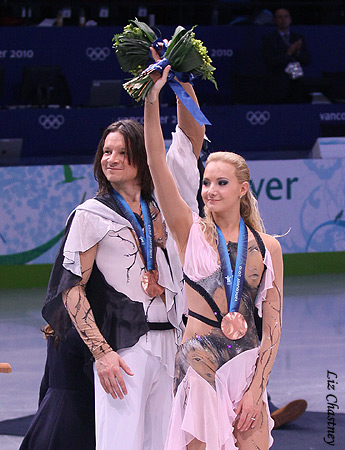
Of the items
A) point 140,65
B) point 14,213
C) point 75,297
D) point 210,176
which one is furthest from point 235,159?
point 14,213

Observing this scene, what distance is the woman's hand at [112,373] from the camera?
316cm

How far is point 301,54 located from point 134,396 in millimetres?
9255

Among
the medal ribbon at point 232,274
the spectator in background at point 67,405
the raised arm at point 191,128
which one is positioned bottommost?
the spectator in background at point 67,405

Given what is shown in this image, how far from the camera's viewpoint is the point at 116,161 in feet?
11.1

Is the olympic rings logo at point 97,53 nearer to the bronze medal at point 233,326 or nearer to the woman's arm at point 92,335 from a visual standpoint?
the woman's arm at point 92,335

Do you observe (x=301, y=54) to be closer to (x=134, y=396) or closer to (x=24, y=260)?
(x=24, y=260)

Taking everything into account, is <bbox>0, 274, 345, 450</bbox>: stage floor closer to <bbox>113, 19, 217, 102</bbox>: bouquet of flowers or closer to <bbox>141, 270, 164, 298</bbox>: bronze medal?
<bbox>141, 270, 164, 298</bbox>: bronze medal

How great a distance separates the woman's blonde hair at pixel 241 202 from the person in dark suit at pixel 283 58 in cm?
864

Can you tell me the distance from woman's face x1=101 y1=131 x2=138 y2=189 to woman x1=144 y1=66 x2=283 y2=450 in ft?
1.37

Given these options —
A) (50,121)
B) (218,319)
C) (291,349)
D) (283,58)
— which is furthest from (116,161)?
(283,58)

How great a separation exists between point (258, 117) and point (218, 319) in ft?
27.7

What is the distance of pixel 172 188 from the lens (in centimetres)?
299

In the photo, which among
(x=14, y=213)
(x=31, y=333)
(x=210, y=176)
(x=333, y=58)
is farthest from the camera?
(x=333, y=58)

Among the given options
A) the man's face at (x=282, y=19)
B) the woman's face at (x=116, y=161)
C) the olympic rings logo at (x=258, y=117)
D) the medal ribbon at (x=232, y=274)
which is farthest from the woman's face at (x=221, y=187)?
the man's face at (x=282, y=19)
